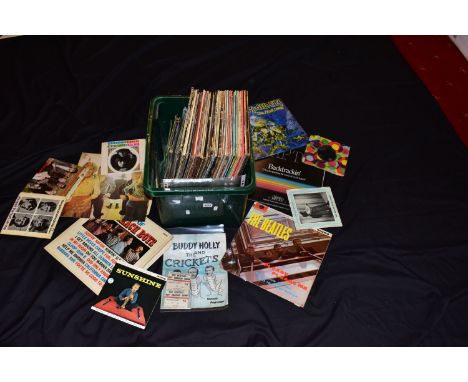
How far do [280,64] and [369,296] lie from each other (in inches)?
45.3

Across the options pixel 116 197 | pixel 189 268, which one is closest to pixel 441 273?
pixel 189 268

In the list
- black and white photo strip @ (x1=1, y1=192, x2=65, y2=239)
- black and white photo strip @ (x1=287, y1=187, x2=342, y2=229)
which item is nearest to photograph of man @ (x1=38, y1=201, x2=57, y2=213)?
black and white photo strip @ (x1=1, y1=192, x2=65, y2=239)

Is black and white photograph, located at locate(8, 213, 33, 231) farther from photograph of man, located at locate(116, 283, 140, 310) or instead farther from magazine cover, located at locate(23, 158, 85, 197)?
photograph of man, located at locate(116, 283, 140, 310)

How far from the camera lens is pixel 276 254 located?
118 centimetres

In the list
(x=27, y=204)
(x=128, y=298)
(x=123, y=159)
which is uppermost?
(x=123, y=159)

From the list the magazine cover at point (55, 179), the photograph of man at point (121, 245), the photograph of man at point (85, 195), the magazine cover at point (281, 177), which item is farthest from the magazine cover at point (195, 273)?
the magazine cover at point (55, 179)

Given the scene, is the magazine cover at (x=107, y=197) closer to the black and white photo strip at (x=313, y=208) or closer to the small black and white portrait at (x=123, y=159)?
the small black and white portrait at (x=123, y=159)

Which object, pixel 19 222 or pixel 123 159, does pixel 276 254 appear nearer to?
pixel 123 159

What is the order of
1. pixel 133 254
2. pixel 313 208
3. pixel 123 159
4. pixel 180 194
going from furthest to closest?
pixel 123 159, pixel 313 208, pixel 133 254, pixel 180 194

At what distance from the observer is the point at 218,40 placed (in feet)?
5.86

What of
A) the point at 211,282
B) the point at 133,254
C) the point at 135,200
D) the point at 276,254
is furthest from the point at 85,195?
the point at 276,254

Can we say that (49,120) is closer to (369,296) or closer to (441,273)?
(369,296)

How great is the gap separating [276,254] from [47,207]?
814 mm

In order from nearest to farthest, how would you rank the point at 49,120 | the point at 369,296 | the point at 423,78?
the point at 369,296
the point at 49,120
the point at 423,78
